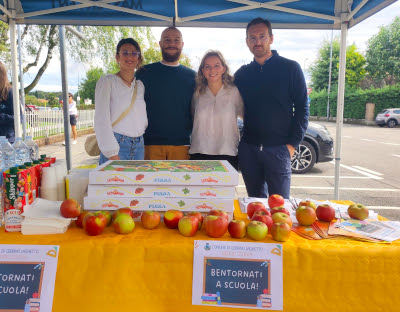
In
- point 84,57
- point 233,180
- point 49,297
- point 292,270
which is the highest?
point 84,57

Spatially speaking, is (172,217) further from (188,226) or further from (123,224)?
(123,224)

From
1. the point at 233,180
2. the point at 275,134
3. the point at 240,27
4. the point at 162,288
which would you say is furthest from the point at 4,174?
the point at 240,27

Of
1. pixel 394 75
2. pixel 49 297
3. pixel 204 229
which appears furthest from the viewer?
pixel 394 75

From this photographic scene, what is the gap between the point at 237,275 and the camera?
1.52m

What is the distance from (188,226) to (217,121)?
141 centimetres

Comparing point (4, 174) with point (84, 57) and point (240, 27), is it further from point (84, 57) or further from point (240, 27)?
point (84, 57)

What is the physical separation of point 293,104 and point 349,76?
1690 inches

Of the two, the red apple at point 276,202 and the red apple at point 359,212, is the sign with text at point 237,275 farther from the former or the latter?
the red apple at point 359,212

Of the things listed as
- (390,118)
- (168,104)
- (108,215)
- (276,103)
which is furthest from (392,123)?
(108,215)

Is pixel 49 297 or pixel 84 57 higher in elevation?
A: pixel 84 57

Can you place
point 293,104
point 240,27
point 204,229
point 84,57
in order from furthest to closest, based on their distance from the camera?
point 84,57, point 240,27, point 293,104, point 204,229

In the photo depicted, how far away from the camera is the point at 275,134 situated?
2.85 meters

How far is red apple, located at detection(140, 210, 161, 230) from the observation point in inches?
67.3

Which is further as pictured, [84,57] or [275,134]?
[84,57]
